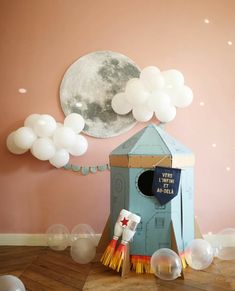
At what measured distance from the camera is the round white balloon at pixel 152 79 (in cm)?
209

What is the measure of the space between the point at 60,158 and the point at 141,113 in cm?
71

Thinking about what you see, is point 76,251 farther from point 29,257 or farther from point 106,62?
point 106,62

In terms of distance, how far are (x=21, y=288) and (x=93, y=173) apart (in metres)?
1.23

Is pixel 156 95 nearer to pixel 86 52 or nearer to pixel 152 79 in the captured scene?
pixel 152 79

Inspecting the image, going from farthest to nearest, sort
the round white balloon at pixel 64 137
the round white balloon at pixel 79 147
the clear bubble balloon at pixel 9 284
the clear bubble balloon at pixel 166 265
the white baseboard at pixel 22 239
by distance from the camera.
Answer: the white baseboard at pixel 22 239 → the round white balloon at pixel 79 147 → the round white balloon at pixel 64 137 → the clear bubble balloon at pixel 166 265 → the clear bubble balloon at pixel 9 284

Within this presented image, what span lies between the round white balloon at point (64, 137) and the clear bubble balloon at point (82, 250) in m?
0.68

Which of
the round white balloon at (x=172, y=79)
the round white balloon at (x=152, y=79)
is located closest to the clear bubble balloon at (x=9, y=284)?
the round white balloon at (x=152, y=79)

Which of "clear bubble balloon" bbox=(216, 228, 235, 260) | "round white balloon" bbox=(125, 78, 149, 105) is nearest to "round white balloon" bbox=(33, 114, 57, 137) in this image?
"round white balloon" bbox=(125, 78, 149, 105)

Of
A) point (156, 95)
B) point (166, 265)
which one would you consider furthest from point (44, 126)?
point (166, 265)

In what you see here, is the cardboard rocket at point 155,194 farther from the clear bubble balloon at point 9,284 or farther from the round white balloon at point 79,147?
the clear bubble balloon at point 9,284

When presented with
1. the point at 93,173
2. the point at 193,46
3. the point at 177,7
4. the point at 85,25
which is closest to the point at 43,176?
the point at 93,173

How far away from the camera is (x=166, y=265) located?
1.57 meters

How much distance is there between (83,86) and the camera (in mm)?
2418

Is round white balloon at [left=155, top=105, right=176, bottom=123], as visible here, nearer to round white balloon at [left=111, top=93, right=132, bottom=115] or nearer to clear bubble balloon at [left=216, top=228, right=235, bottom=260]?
round white balloon at [left=111, top=93, right=132, bottom=115]
